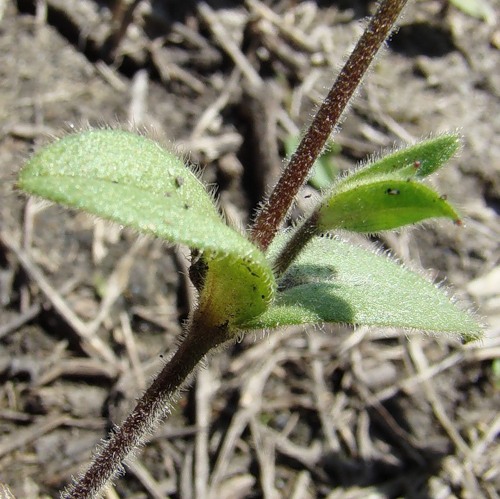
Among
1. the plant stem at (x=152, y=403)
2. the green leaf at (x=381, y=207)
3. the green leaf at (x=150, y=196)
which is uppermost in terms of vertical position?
the green leaf at (x=381, y=207)

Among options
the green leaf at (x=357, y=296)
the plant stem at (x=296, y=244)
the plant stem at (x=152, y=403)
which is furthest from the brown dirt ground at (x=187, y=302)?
the plant stem at (x=296, y=244)

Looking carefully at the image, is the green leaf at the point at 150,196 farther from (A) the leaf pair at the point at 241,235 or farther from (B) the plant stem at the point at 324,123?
(B) the plant stem at the point at 324,123

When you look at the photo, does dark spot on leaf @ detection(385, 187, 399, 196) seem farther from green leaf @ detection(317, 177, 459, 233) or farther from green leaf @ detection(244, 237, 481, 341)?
green leaf @ detection(244, 237, 481, 341)

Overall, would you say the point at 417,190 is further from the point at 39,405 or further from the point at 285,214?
the point at 39,405

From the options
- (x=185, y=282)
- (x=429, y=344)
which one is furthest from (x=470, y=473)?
(x=185, y=282)

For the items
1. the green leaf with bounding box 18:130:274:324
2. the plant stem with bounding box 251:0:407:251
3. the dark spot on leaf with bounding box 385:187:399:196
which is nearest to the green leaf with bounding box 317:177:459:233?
the dark spot on leaf with bounding box 385:187:399:196

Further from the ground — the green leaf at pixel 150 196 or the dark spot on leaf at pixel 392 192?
the dark spot on leaf at pixel 392 192

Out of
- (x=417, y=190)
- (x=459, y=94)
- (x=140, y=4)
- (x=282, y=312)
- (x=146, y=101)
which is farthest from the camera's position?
(x=459, y=94)

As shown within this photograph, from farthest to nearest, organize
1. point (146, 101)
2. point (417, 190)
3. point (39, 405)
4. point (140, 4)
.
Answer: point (140, 4) < point (146, 101) < point (39, 405) < point (417, 190)

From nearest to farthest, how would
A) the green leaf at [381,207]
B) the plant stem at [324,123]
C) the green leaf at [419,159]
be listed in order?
the green leaf at [381,207] → the plant stem at [324,123] → the green leaf at [419,159]
